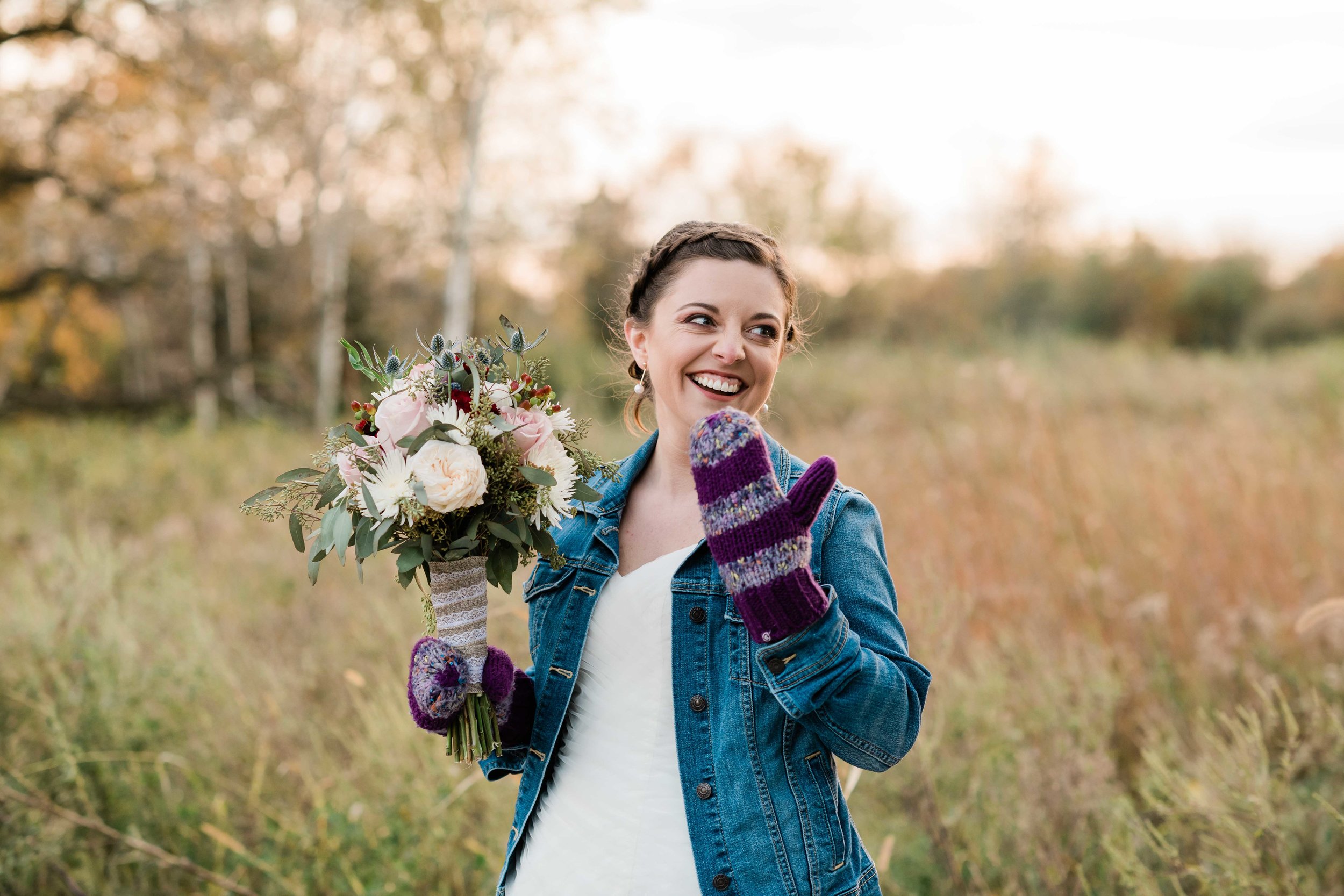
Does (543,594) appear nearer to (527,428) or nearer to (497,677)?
(497,677)

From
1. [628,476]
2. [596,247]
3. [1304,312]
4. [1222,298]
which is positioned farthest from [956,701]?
[1222,298]

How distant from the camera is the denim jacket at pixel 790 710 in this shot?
137 cm

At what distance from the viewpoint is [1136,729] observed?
3.44 meters

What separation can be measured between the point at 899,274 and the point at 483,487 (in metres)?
26.5

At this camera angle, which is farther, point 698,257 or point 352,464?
point 698,257

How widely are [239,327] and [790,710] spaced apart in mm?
16629

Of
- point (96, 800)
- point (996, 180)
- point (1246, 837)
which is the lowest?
point (1246, 837)

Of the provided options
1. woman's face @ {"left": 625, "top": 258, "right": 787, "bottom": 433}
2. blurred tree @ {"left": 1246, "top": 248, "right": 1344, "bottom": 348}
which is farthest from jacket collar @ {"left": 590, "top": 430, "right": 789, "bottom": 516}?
blurred tree @ {"left": 1246, "top": 248, "right": 1344, "bottom": 348}

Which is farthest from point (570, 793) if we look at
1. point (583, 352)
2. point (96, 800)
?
point (583, 352)

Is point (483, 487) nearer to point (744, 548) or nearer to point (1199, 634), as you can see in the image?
point (744, 548)

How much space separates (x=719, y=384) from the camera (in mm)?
1668

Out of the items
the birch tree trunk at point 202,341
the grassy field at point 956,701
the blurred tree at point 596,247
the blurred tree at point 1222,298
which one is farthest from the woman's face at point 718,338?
the blurred tree at point 1222,298

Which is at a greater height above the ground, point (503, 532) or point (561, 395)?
point (561, 395)

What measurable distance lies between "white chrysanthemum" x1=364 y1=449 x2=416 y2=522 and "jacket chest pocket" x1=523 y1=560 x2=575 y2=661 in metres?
0.38
